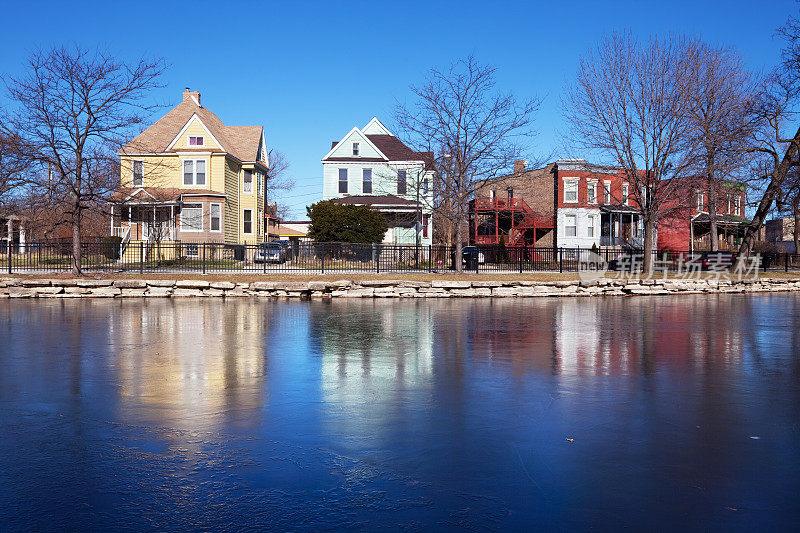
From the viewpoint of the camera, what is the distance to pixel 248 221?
46438mm

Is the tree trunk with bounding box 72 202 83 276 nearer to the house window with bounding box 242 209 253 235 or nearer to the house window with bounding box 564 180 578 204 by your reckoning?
the house window with bounding box 242 209 253 235

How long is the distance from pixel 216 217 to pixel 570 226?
26.8 metres

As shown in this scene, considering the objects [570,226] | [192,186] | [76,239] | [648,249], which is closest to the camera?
[76,239]

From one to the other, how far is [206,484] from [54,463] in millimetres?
1317

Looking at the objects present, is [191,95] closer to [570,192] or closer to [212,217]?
[212,217]

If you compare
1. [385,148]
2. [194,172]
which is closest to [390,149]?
[385,148]

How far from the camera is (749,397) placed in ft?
22.6

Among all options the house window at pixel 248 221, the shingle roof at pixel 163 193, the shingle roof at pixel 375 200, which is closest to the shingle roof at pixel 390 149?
the shingle roof at pixel 375 200

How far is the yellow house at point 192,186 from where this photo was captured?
3900cm

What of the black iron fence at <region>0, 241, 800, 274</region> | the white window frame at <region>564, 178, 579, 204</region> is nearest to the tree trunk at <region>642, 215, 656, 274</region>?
the black iron fence at <region>0, 241, 800, 274</region>

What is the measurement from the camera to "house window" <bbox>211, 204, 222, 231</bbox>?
4091 cm

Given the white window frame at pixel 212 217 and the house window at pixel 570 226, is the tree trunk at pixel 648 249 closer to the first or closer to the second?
the house window at pixel 570 226

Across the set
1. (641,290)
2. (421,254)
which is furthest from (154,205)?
(641,290)

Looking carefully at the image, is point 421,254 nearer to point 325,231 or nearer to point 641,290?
point 325,231
